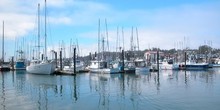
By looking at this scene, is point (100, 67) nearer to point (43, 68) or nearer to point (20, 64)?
point (43, 68)

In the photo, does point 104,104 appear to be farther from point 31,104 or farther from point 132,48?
point 132,48

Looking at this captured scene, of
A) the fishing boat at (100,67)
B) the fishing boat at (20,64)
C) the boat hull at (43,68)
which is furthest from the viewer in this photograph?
the fishing boat at (20,64)

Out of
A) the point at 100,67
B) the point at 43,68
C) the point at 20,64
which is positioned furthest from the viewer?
the point at 20,64

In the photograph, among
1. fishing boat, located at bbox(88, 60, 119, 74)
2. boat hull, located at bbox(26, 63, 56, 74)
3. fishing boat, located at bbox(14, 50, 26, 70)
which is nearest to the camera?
→ boat hull, located at bbox(26, 63, 56, 74)

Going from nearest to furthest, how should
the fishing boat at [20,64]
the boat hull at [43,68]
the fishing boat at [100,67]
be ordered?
1. the boat hull at [43,68]
2. the fishing boat at [100,67]
3. the fishing boat at [20,64]

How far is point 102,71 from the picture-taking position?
85.4m

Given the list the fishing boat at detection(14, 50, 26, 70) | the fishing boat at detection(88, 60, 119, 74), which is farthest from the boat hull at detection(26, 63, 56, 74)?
the fishing boat at detection(14, 50, 26, 70)

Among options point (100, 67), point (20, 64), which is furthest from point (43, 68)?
point (20, 64)

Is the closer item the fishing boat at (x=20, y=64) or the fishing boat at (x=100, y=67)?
the fishing boat at (x=100, y=67)

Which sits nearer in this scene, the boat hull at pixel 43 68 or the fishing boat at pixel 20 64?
the boat hull at pixel 43 68

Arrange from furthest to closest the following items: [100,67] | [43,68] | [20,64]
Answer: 1. [20,64]
2. [100,67]
3. [43,68]

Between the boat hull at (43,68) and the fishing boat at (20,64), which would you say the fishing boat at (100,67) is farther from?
the fishing boat at (20,64)

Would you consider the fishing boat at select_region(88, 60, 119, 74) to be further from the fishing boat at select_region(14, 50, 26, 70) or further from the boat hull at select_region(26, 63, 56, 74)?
the fishing boat at select_region(14, 50, 26, 70)

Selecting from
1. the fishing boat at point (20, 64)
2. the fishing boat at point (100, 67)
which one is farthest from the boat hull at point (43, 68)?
the fishing boat at point (20, 64)
